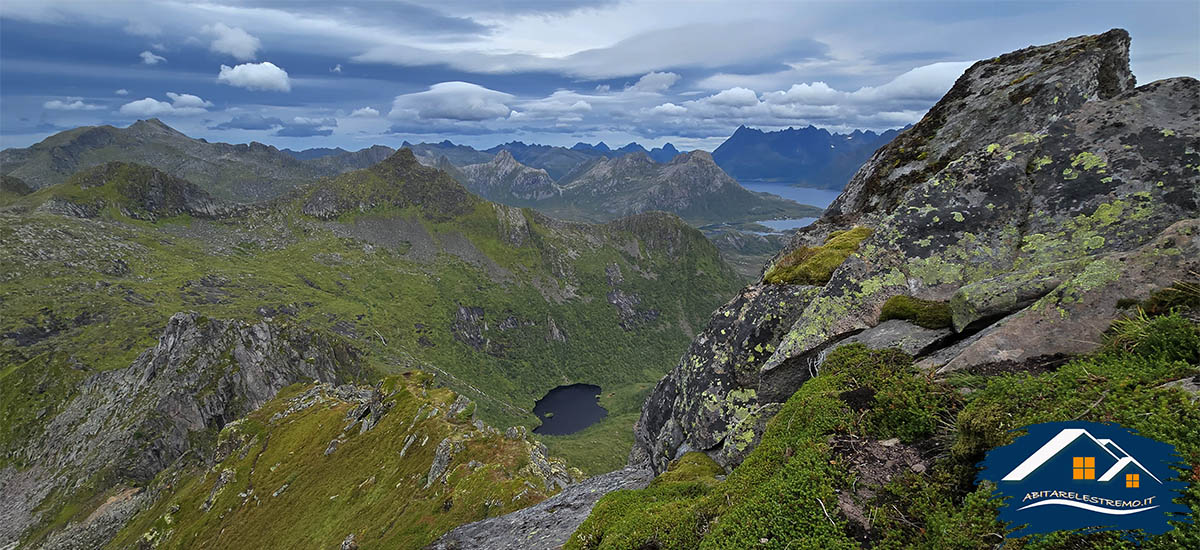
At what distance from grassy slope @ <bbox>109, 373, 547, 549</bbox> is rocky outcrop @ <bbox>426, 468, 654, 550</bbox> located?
969cm

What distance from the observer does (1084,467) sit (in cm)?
682

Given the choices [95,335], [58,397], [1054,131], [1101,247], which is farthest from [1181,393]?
[95,335]

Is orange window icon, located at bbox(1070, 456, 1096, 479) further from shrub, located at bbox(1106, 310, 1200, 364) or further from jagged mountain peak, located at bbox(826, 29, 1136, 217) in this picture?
jagged mountain peak, located at bbox(826, 29, 1136, 217)

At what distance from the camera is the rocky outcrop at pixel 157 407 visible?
106250 mm

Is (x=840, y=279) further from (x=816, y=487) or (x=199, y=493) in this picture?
(x=199, y=493)

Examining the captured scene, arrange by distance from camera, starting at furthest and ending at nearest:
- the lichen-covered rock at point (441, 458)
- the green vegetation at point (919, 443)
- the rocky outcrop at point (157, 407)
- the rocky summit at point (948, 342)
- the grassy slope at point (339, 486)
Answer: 1. the rocky outcrop at point (157, 407)
2. the lichen-covered rock at point (441, 458)
3. the grassy slope at point (339, 486)
4. the rocky summit at point (948, 342)
5. the green vegetation at point (919, 443)

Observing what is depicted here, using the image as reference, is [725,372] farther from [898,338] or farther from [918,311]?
[918,311]

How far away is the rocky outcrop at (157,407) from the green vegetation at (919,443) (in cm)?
14185

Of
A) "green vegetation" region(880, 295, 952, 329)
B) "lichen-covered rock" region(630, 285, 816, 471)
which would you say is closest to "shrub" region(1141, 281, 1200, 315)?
"green vegetation" region(880, 295, 952, 329)

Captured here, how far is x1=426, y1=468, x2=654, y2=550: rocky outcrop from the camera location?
21953 mm

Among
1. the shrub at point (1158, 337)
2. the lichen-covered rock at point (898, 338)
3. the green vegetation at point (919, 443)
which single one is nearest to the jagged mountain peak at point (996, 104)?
the lichen-covered rock at point (898, 338)

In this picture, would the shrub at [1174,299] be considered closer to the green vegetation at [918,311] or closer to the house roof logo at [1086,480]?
the green vegetation at [918,311]


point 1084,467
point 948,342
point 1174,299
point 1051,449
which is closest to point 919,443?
point 1051,449

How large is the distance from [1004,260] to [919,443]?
29.0ft
